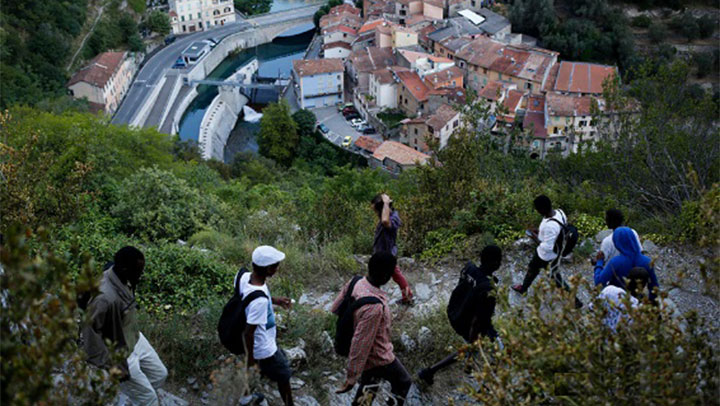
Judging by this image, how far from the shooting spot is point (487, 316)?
14.6ft

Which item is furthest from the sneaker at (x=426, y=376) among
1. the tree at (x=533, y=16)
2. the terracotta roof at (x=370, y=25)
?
the tree at (x=533, y=16)

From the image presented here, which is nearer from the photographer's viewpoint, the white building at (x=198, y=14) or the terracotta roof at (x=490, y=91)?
the terracotta roof at (x=490, y=91)

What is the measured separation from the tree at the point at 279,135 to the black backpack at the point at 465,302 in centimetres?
2902

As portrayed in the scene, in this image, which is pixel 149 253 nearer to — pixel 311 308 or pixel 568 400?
pixel 311 308

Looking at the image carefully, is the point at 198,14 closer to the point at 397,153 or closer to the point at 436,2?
the point at 436,2

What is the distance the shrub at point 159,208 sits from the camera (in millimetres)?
7840

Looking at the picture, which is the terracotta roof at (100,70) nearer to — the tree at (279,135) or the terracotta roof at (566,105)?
the tree at (279,135)

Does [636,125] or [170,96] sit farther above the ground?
[636,125]

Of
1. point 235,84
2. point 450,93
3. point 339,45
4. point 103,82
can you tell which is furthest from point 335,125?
point 103,82

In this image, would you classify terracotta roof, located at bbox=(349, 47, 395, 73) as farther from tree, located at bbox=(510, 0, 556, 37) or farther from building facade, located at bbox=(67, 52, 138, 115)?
building facade, located at bbox=(67, 52, 138, 115)

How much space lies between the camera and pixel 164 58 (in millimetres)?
43875

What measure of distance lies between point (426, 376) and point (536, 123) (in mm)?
28208

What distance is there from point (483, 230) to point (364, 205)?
99.2 inches

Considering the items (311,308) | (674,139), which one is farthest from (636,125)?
(311,308)
